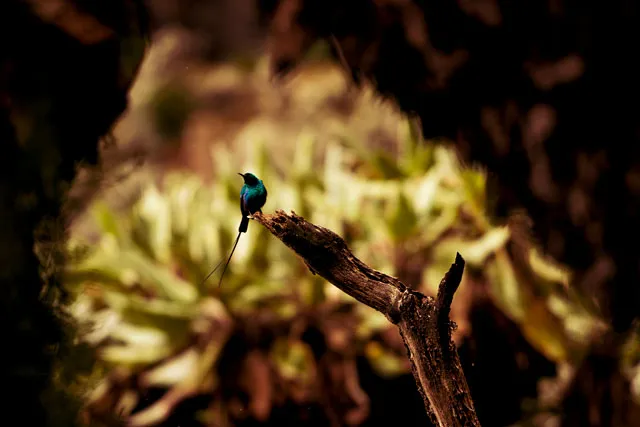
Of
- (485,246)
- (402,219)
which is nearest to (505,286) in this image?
(485,246)

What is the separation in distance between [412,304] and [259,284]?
76 cm

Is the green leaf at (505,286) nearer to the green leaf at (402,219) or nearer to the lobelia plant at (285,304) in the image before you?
the lobelia plant at (285,304)

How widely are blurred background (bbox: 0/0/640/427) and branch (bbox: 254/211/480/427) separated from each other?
194 millimetres

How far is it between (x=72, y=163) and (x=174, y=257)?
2.07 ft

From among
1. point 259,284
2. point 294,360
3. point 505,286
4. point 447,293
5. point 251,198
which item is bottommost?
point 447,293

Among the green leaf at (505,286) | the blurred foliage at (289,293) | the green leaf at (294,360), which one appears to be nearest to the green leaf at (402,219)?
the blurred foliage at (289,293)

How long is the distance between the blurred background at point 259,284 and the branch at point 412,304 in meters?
0.19

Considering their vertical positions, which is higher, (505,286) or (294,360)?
(294,360)

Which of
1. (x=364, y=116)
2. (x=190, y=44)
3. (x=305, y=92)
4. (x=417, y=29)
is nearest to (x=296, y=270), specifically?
(x=417, y=29)

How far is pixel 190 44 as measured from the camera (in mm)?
6984

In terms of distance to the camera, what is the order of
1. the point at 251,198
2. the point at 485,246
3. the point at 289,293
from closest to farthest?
the point at 251,198 → the point at 485,246 → the point at 289,293

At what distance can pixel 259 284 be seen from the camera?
1270 millimetres

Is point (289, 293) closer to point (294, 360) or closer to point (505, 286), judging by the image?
point (294, 360)

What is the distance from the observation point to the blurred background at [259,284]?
76 centimetres
